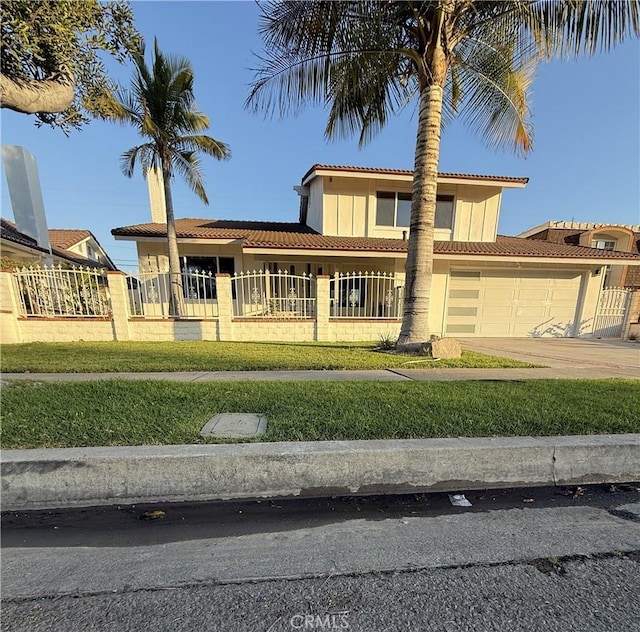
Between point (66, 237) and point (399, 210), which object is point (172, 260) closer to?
point (399, 210)

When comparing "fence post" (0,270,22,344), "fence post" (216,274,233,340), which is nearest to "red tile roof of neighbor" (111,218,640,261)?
"fence post" (216,274,233,340)

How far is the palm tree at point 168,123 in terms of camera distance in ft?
28.4

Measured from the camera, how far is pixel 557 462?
243cm

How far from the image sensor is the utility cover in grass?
258 cm

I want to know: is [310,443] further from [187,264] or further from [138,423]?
[187,264]

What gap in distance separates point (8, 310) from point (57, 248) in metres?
12.8

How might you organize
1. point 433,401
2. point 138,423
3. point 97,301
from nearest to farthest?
point 138,423 < point 433,401 < point 97,301

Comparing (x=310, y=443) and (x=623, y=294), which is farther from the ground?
(x=623, y=294)

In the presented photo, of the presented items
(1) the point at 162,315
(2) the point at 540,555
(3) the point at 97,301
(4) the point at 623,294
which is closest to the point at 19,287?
(3) the point at 97,301

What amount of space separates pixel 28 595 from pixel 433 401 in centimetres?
343

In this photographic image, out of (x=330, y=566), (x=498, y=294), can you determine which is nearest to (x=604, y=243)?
(x=498, y=294)

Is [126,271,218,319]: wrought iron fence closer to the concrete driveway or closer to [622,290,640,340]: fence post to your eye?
the concrete driveway

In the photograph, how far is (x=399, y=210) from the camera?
11.5m

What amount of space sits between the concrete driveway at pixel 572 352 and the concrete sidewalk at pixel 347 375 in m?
0.63
